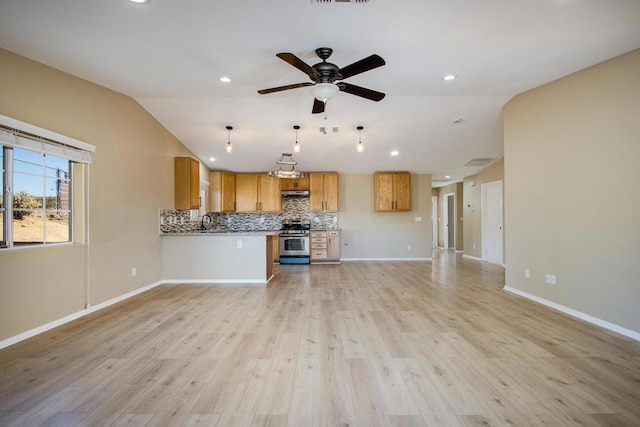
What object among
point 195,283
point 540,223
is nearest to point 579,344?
point 540,223

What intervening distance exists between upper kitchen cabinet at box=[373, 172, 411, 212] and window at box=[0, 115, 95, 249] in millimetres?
5947

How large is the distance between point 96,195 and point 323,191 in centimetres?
487

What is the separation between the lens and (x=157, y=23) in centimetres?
243

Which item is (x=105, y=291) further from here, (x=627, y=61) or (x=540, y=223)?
(x=627, y=61)

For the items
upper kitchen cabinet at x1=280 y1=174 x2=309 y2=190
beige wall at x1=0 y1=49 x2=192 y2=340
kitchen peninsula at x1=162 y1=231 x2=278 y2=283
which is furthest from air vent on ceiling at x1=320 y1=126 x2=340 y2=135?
beige wall at x1=0 y1=49 x2=192 y2=340

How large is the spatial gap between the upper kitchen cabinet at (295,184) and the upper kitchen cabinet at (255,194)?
0.79ft

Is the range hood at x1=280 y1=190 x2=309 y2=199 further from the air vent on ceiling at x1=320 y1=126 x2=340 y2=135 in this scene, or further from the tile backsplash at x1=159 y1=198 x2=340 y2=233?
the air vent on ceiling at x1=320 y1=126 x2=340 y2=135

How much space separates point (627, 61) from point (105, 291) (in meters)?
6.48

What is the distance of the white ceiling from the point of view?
2.27 metres

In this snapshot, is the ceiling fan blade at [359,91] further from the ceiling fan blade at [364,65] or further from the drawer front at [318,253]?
the drawer front at [318,253]

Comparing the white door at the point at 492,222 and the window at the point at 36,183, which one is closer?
the window at the point at 36,183

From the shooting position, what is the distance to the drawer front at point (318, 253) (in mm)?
7309

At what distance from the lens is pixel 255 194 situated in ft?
24.7

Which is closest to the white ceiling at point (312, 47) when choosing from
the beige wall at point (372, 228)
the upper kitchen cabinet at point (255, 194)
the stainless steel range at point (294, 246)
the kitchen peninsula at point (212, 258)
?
the kitchen peninsula at point (212, 258)
